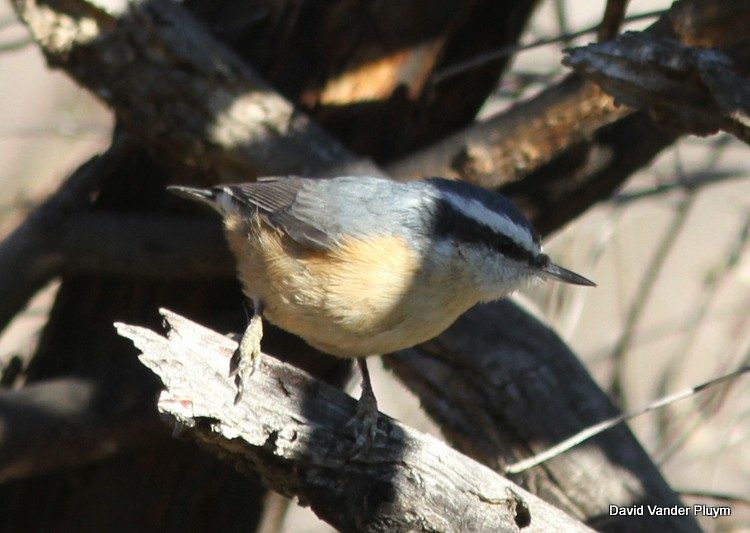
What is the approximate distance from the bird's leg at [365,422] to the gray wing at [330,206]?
0.45 m

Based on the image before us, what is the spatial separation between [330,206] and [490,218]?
49cm

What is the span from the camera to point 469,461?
2363 mm

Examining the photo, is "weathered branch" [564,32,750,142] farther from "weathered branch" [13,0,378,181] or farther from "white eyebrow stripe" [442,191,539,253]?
"weathered branch" [13,0,378,181]

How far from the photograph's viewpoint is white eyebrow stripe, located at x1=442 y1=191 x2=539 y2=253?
2863 millimetres

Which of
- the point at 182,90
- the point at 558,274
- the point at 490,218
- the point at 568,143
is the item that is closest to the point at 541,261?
the point at 558,274

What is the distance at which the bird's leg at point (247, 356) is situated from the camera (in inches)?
89.8

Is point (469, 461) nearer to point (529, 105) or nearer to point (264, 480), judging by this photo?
point (264, 480)

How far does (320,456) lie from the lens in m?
2.25

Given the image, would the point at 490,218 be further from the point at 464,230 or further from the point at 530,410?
the point at 530,410

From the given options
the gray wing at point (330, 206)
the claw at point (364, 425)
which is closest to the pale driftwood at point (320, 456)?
the claw at point (364, 425)

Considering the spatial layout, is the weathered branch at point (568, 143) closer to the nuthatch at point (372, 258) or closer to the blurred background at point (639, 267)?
the blurred background at point (639, 267)

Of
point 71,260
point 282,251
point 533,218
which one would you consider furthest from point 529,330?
point 71,260

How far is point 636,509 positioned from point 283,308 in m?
1.30

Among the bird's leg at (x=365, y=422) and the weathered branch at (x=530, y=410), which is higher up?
the weathered branch at (x=530, y=410)
